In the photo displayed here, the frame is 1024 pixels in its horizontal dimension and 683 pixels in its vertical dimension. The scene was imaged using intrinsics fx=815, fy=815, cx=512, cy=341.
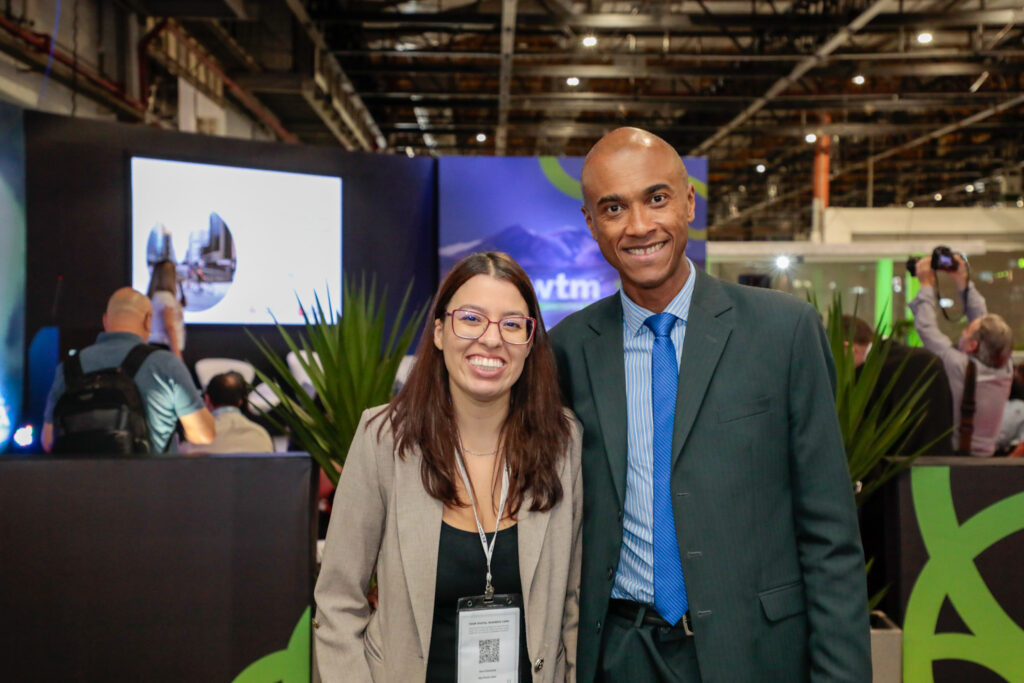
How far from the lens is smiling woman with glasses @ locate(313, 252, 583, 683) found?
1.41 m

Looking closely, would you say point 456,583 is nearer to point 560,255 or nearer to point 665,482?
point 665,482

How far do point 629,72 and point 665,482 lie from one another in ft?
28.3

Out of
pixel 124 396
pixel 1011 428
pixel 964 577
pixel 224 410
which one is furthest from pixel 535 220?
pixel 964 577

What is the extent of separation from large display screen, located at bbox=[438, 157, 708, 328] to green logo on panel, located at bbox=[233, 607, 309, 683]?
4.29 meters

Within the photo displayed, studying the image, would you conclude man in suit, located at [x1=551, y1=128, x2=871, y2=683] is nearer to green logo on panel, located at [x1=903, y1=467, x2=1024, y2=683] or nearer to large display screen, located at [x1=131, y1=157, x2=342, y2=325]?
green logo on panel, located at [x1=903, y1=467, x2=1024, y2=683]

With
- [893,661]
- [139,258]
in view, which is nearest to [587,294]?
[139,258]

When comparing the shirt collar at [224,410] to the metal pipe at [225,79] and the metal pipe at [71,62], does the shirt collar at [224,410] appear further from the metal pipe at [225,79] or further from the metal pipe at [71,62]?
the metal pipe at [225,79]

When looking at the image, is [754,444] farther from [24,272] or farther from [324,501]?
[24,272]

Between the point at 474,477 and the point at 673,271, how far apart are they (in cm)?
52

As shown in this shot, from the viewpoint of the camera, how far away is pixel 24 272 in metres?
4.68

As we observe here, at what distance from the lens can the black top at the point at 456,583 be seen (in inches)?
56.1

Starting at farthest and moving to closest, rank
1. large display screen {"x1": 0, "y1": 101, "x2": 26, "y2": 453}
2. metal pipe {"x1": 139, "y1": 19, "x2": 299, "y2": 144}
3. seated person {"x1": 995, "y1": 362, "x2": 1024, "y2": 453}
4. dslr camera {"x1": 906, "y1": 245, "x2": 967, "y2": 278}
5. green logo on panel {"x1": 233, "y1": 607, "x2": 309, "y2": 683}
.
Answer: metal pipe {"x1": 139, "y1": 19, "x2": 299, "y2": 144} → seated person {"x1": 995, "y1": 362, "x2": 1024, "y2": 453} → large display screen {"x1": 0, "y1": 101, "x2": 26, "y2": 453} → dslr camera {"x1": 906, "y1": 245, "x2": 967, "y2": 278} → green logo on panel {"x1": 233, "y1": 607, "x2": 309, "y2": 683}

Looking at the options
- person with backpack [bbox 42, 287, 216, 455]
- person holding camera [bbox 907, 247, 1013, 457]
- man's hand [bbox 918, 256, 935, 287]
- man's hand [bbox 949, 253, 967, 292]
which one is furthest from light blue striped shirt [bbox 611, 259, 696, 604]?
man's hand [bbox 949, 253, 967, 292]

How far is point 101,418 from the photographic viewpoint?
9.64 ft
